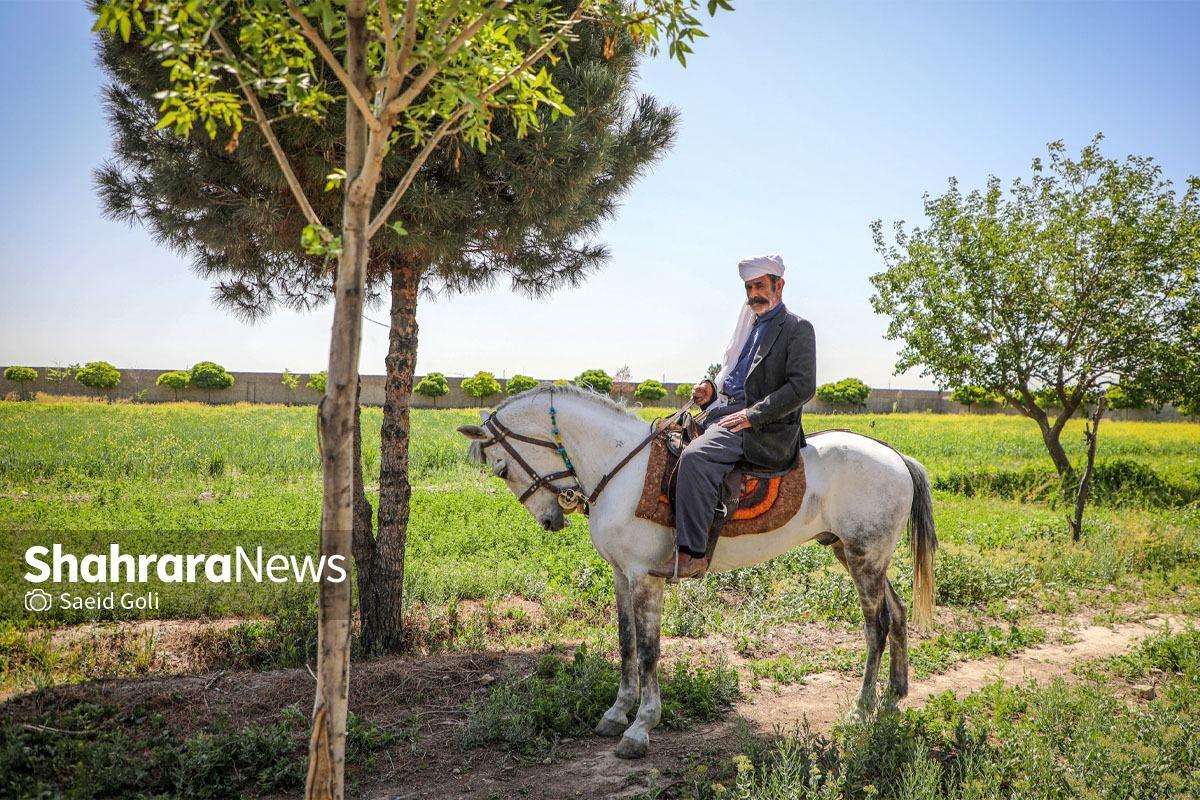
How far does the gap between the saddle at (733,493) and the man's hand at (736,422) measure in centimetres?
30

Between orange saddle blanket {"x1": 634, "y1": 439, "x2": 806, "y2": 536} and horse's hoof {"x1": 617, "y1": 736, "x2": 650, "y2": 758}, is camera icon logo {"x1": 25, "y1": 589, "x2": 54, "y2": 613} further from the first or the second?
orange saddle blanket {"x1": 634, "y1": 439, "x2": 806, "y2": 536}

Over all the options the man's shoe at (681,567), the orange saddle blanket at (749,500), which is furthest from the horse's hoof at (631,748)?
the orange saddle blanket at (749,500)

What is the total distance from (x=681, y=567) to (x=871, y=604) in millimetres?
1652

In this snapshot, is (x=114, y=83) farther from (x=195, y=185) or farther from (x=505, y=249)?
(x=505, y=249)

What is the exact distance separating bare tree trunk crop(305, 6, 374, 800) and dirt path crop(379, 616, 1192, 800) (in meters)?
1.45

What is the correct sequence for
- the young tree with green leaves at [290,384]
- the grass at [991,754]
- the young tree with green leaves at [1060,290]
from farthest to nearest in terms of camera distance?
the young tree with green leaves at [290,384]
the young tree with green leaves at [1060,290]
the grass at [991,754]

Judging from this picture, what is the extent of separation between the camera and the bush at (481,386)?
42.3m

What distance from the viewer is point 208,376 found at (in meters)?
38.8

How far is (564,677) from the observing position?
18.5 ft

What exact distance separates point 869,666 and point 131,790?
4816 millimetres

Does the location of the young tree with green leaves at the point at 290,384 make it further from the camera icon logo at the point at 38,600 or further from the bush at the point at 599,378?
the camera icon logo at the point at 38,600

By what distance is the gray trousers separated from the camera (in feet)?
15.6

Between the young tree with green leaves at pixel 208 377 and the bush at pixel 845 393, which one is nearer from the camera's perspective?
the young tree with green leaves at pixel 208 377

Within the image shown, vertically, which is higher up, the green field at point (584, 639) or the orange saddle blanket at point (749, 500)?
the orange saddle blanket at point (749, 500)
